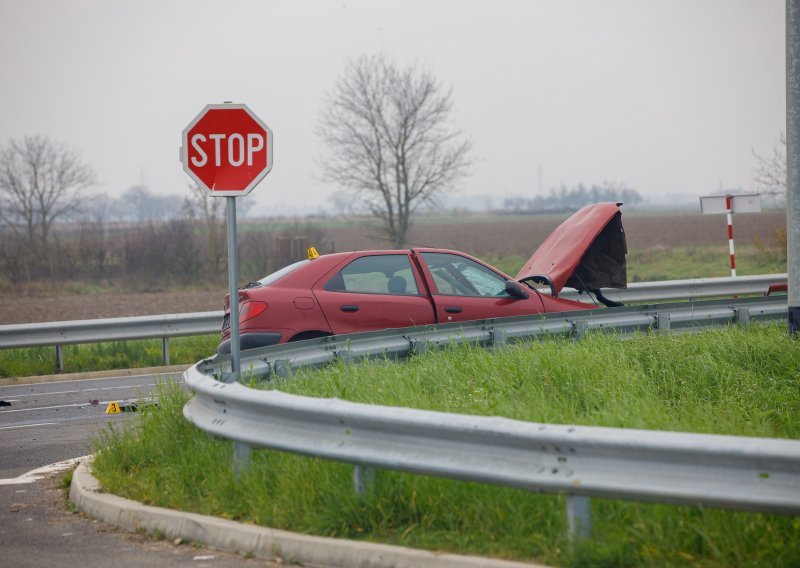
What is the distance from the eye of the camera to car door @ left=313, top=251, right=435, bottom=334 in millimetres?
10781

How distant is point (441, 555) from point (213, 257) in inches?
1405

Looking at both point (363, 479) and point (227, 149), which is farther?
point (227, 149)

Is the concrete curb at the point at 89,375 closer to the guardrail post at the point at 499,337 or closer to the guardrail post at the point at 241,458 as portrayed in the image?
the guardrail post at the point at 499,337

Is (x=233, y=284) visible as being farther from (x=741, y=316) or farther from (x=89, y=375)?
(x=89, y=375)

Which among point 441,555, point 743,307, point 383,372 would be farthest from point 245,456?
point 743,307

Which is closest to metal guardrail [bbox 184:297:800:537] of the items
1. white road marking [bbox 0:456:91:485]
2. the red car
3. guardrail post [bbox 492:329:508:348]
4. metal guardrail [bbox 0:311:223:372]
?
white road marking [bbox 0:456:91:485]

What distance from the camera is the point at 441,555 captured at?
205 inches

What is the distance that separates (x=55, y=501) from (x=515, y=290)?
5472 mm

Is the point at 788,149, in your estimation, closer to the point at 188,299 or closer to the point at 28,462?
the point at 28,462

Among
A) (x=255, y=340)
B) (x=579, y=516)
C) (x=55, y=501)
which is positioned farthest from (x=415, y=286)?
(x=579, y=516)

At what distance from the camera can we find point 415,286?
11.4m

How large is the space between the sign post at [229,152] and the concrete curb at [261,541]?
5.14 ft

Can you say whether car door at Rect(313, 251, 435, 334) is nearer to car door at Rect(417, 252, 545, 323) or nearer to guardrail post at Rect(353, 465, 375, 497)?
car door at Rect(417, 252, 545, 323)

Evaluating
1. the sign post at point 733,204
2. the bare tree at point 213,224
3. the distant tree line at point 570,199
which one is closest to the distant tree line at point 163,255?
the bare tree at point 213,224
